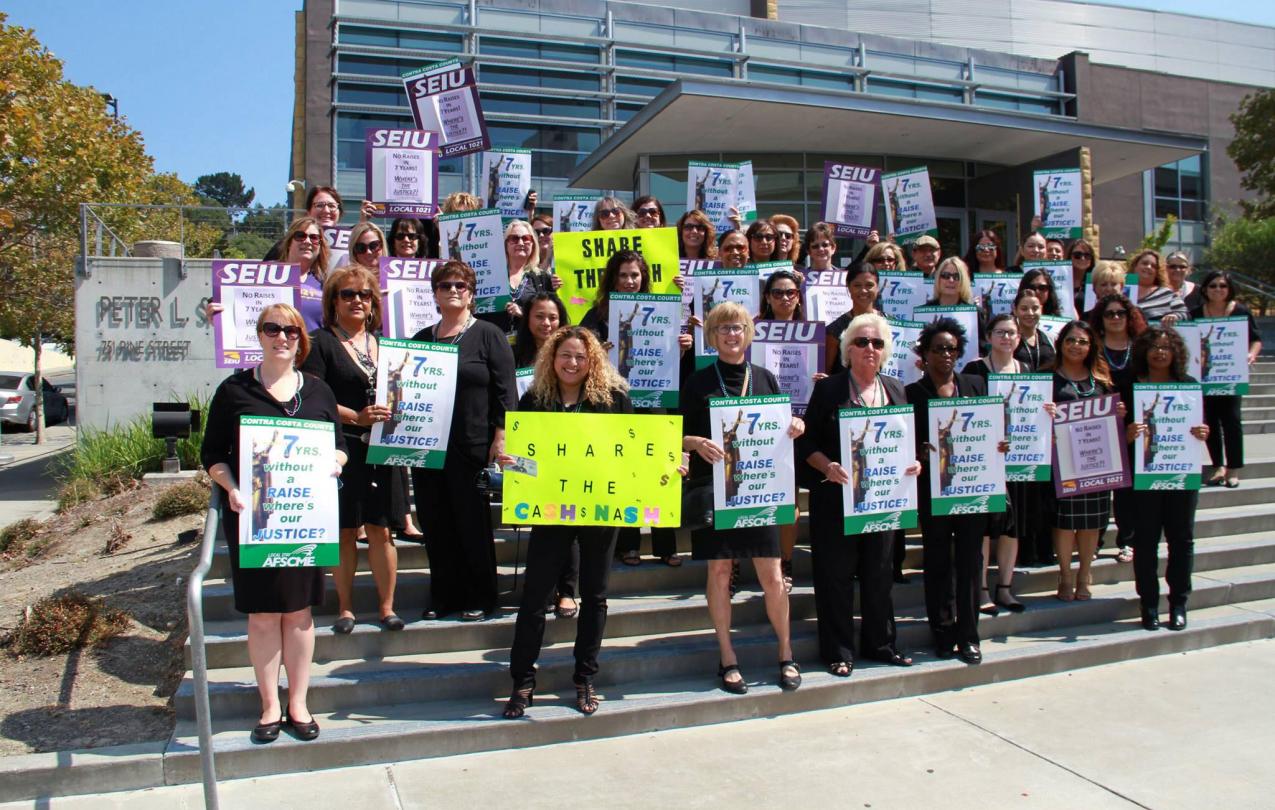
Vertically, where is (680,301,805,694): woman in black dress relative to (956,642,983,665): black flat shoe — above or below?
above

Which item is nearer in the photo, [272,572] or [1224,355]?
[272,572]

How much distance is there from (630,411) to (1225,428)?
269 inches

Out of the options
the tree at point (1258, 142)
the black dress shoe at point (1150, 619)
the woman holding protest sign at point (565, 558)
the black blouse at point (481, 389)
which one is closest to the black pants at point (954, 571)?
the black dress shoe at point (1150, 619)

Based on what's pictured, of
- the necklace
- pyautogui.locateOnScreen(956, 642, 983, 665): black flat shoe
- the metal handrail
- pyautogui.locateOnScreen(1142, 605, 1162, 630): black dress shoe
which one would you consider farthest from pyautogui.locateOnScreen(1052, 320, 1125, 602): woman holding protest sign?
the metal handrail

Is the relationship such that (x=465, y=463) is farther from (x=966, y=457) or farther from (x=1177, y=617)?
(x=1177, y=617)

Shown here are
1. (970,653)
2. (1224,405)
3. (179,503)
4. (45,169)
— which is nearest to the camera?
(970,653)

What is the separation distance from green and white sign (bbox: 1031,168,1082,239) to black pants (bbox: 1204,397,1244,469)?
270cm

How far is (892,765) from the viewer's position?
4.79 meters

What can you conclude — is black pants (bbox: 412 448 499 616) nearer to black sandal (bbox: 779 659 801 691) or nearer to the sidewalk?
the sidewalk

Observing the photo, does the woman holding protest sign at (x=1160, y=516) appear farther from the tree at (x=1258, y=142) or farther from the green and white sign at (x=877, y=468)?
the tree at (x=1258, y=142)

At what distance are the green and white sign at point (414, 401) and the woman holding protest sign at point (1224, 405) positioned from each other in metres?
6.96

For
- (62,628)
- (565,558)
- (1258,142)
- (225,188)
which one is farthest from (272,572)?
(225,188)

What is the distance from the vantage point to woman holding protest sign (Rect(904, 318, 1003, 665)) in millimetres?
5914

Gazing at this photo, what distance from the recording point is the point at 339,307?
220 inches
